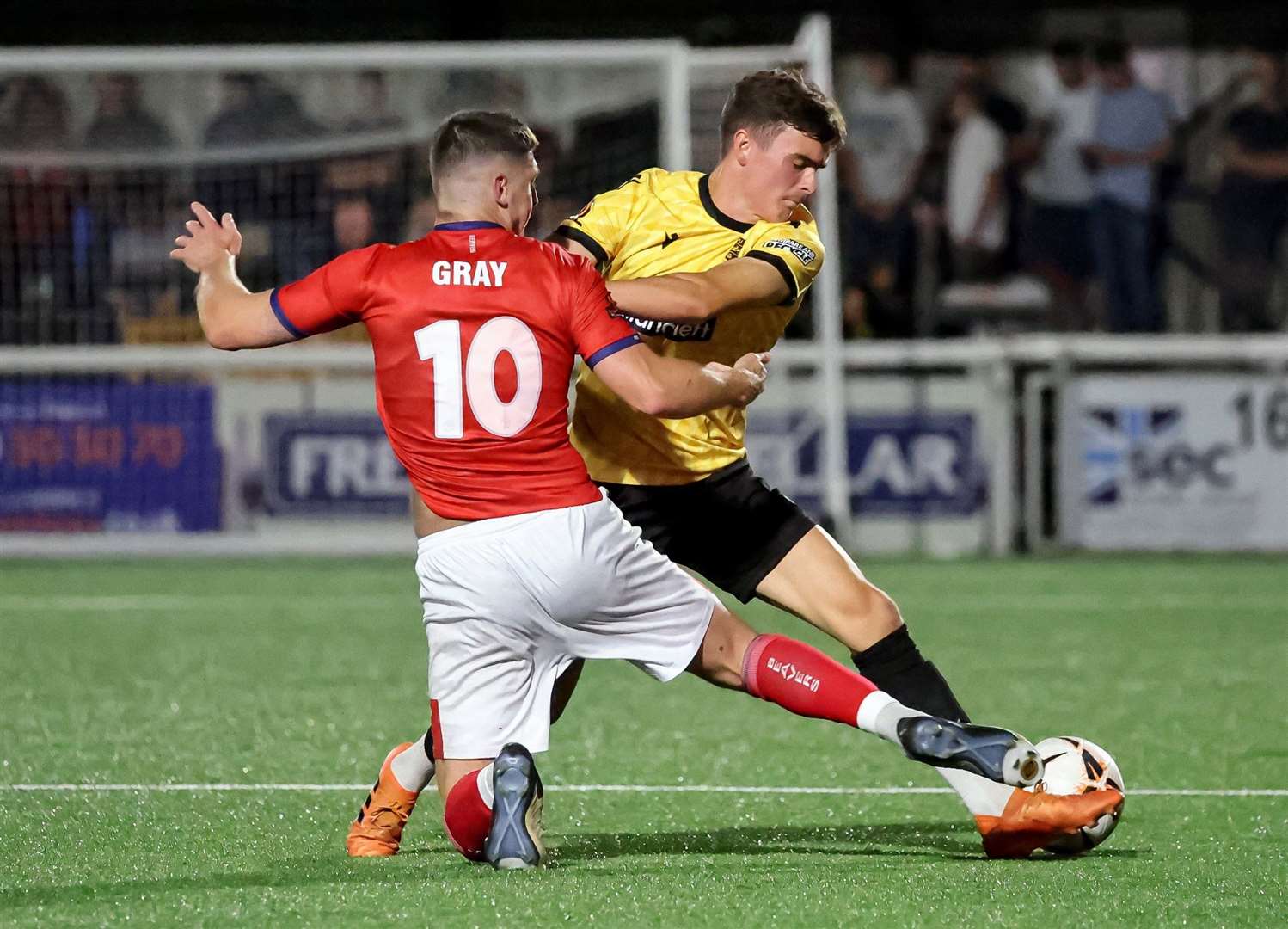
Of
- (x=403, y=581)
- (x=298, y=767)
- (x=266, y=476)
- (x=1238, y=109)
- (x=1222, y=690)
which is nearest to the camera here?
(x=298, y=767)

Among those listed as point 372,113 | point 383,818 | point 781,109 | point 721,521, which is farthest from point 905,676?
point 372,113

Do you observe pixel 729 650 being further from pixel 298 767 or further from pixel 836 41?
pixel 836 41

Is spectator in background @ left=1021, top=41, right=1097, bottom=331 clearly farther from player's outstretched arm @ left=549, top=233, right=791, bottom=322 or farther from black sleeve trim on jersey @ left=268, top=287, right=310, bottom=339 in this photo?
black sleeve trim on jersey @ left=268, top=287, right=310, bottom=339

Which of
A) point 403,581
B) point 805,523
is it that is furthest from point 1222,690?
point 403,581

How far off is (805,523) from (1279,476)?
852 cm

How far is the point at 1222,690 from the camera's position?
7516mm

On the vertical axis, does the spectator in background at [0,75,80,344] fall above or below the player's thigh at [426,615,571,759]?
above

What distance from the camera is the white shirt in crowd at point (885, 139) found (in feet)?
50.4

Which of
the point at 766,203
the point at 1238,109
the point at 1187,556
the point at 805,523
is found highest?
the point at 1238,109

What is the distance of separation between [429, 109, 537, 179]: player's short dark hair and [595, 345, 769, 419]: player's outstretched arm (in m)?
0.49

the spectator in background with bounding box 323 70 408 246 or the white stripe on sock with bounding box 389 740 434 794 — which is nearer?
the white stripe on sock with bounding box 389 740 434 794

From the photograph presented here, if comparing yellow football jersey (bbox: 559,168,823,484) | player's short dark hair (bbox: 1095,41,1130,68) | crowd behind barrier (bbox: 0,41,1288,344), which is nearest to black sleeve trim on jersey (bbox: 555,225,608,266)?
yellow football jersey (bbox: 559,168,823,484)

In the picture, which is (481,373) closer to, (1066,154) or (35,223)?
(35,223)

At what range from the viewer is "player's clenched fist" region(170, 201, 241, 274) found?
460 centimetres
